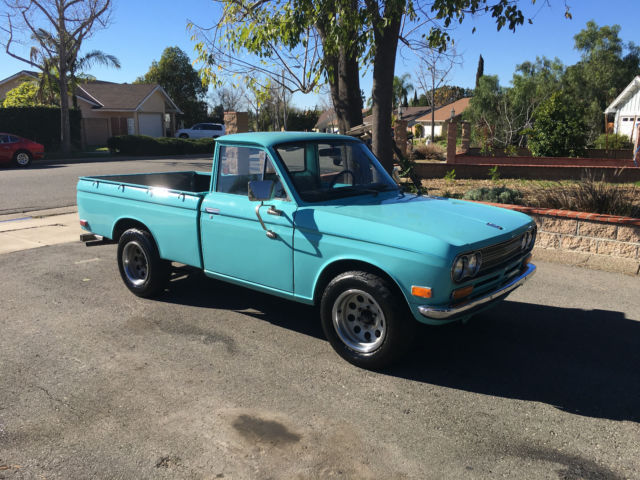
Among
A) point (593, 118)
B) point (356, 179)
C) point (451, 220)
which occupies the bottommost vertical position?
point (451, 220)

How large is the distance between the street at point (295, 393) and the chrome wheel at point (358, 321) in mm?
240

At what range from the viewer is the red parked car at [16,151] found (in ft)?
77.8

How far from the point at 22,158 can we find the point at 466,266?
83.3ft

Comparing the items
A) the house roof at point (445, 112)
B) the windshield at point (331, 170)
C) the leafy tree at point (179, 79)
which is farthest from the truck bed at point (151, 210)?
the house roof at point (445, 112)

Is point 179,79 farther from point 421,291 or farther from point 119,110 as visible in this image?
point 421,291

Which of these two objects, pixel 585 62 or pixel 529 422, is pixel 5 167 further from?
pixel 585 62

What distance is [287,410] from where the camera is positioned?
12.2 ft

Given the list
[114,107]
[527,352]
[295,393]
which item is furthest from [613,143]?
[114,107]

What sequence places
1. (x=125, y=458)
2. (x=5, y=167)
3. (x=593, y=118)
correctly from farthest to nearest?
(x=593, y=118) < (x=5, y=167) < (x=125, y=458)

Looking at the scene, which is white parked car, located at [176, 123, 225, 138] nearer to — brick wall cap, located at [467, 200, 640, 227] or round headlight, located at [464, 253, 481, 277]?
brick wall cap, located at [467, 200, 640, 227]

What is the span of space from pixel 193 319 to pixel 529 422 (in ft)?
10.8

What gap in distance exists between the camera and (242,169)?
16.8ft

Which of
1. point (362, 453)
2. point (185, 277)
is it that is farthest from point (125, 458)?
point (185, 277)

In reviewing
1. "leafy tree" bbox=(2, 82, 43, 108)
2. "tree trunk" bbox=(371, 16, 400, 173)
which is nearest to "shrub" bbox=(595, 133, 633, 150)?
"tree trunk" bbox=(371, 16, 400, 173)
